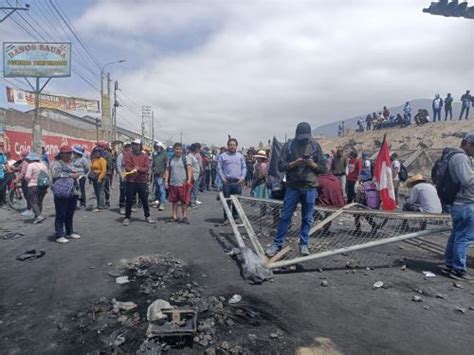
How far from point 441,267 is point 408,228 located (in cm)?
211

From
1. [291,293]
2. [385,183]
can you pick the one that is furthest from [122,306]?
[385,183]

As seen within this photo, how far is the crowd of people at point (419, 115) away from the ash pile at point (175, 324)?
25.3 meters

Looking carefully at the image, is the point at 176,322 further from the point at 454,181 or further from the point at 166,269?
the point at 454,181

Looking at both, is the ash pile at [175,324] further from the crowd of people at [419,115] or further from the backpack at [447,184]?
the crowd of people at [419,115]

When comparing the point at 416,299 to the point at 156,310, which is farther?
the point at 416,299

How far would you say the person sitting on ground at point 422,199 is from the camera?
7.08 m

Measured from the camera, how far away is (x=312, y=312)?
153 inches

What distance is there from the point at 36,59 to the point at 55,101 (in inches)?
991

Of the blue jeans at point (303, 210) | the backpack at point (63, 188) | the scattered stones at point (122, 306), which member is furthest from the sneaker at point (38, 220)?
the blue jeans at point (303, 210)

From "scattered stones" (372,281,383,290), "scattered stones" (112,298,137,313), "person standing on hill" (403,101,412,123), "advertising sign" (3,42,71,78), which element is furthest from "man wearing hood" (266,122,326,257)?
"person standing on hill" (403,101,412,123)

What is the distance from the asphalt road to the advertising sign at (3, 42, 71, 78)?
21.5 metres

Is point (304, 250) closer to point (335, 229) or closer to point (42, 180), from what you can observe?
point (335, 229)

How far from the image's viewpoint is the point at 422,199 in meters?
7.17

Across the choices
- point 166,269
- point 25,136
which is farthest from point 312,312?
point 25,136
